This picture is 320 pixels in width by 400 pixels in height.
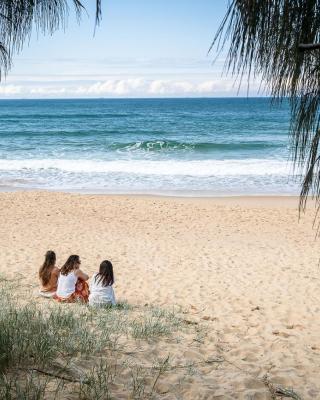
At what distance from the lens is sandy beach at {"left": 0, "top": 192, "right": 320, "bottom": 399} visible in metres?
4.95

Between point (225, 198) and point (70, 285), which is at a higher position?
point (70, 285)

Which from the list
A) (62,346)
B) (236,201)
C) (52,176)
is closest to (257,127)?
(52,176)

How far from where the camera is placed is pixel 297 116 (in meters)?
2.58

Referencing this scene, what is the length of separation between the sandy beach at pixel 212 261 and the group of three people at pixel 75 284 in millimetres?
320

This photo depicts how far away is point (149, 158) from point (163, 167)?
133 inches

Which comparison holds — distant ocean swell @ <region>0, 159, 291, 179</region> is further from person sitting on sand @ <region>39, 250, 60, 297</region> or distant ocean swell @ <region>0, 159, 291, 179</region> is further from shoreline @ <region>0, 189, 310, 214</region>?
person sitting on sand @ <region>39, 250, 60, 297</region>

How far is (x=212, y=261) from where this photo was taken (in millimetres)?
9922

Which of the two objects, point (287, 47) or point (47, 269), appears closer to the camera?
point (287, 47)

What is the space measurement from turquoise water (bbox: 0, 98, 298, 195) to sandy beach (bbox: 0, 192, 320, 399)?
316 cm

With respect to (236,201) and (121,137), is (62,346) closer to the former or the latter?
(236,201)

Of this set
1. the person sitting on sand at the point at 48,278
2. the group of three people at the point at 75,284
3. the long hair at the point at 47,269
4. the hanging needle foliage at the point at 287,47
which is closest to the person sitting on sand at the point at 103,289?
the group of three people at the point at 75,284

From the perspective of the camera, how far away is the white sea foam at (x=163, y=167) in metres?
23.0

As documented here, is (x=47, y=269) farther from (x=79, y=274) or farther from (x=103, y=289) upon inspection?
(x=103, y=289)

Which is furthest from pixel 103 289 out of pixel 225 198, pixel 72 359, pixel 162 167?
pixel 162 167
